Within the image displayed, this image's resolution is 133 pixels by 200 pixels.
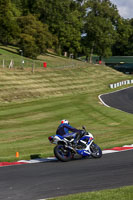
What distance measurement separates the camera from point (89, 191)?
10805mm

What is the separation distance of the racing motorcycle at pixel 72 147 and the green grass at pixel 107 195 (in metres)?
5.02

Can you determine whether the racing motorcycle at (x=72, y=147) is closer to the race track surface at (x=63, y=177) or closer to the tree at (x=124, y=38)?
the race track surface at (x=63, y=177)

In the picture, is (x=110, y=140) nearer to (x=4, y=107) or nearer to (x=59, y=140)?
(x=59, y=140)

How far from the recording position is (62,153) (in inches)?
610

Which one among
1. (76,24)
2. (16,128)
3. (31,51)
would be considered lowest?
(16,128)

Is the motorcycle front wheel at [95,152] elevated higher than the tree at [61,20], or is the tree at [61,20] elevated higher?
the tree at [61,20]

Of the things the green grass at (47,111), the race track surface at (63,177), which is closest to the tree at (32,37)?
the green grass at (47,111)

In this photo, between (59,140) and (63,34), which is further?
(63,34)

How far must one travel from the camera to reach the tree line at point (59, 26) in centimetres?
9062

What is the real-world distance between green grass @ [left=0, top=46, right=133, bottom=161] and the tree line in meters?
13.2

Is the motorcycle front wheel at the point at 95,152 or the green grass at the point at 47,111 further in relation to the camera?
the green grass at the point at 47,111

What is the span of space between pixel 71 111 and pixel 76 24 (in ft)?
280

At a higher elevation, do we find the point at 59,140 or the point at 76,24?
the point at 76,24

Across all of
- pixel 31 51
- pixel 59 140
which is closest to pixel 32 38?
pixel 31 51
